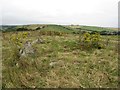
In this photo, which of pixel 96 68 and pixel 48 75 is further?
pixel 96 68

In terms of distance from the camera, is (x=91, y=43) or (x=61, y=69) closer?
(x=61, y=69)

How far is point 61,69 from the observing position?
8180 mm

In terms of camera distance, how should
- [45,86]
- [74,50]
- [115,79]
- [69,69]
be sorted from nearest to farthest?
[45,86]
[115,79]
[69,69]
[74,50]

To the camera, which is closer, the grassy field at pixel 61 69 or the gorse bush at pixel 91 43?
the grassy field at pixel 61 69

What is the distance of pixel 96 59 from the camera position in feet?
30.4

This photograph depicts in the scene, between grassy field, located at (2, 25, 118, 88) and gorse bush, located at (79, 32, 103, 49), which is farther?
gorse bush, located at (79, 32, 103, 49)

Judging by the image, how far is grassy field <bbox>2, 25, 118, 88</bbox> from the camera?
721 centimetres

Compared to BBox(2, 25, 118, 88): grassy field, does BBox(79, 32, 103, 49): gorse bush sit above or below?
above

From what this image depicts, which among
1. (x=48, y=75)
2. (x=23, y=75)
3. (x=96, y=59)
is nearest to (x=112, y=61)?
(x=96, y=59)

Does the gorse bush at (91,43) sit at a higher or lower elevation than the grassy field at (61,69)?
higher

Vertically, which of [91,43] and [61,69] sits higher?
[91,43]

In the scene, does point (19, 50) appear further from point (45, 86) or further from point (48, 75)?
point (45, 86)

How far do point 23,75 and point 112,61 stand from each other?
408 centimetres

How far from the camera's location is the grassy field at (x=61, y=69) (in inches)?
284
